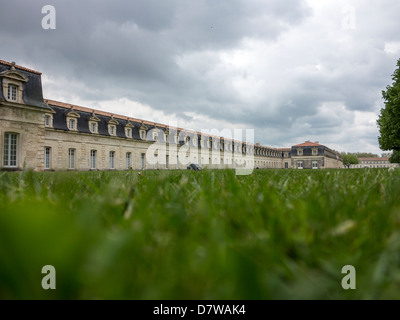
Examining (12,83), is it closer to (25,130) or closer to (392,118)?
(25,130)

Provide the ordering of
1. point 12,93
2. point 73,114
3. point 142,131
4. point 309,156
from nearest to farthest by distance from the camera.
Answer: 1. point 12,93
2. point 73,114
3. point 142,131
4. point 309,156

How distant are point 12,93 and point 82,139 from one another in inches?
379

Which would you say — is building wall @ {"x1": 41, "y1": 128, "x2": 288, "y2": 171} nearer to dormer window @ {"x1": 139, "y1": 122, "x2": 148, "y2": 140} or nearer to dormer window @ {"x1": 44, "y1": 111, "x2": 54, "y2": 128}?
dormer window @ {"x1": 44, "y1": 111, "x2": 54, "y2": 128}

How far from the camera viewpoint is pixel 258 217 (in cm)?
83

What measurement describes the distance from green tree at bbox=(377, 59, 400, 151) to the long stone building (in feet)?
52.3

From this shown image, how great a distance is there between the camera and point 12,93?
22.8 m

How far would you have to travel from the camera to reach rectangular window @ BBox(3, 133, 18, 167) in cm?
2175

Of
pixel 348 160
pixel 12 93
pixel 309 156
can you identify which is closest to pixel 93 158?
pixel 12 93

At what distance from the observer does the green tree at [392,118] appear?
2378cm

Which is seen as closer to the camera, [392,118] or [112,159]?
[392,118]

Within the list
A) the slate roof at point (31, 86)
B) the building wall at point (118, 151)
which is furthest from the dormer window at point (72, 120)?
the slate roof at point (31, 86)

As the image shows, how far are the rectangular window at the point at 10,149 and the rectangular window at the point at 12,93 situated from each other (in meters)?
3.16

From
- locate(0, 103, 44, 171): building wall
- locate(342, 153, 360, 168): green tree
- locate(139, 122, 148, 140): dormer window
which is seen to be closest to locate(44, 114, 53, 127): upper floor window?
locate(0, 103, 44, 171): building wall

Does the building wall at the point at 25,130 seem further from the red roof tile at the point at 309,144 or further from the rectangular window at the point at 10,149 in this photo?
the red roof tile at the point at 309,144
